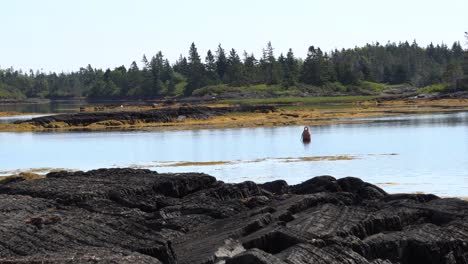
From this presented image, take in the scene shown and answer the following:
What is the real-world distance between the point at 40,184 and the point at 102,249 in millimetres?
12703

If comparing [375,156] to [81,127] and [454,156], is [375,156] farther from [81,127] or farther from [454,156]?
[81,127]

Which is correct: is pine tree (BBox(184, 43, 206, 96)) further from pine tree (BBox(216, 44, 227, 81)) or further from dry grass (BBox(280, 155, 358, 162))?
dry grass (BBox(280, 155, 358, 162))

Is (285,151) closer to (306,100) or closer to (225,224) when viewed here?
(225,224)

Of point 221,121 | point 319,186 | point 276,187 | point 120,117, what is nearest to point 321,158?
point 276,187

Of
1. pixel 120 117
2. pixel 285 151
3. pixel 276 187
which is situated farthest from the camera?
pixel 120 117

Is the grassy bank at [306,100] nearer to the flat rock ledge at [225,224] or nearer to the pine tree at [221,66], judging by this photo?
the pine tree at [221,66]

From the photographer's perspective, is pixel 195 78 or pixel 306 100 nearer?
pixel 306 100

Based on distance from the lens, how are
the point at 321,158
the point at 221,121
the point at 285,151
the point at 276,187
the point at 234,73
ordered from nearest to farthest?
the point at 276,187 → the point at 321,158 → the point at 285,151 → the point at 221,121 → the point at 234,73

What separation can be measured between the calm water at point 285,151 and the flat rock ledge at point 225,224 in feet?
27.8

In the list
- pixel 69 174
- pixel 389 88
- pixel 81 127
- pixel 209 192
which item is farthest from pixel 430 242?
pixel 389 88

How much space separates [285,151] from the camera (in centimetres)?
5234

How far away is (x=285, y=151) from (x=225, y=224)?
31.1m

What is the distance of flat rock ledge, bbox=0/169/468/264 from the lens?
17.6 m

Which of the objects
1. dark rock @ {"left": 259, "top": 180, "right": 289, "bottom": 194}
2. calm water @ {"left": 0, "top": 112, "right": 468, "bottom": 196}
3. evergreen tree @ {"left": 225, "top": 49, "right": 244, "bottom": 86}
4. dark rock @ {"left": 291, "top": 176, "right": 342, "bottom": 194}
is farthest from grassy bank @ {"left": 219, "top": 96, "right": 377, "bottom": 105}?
dark rock @ {"left": 291, "top": 176, "right": 342, "bottom": 194}
